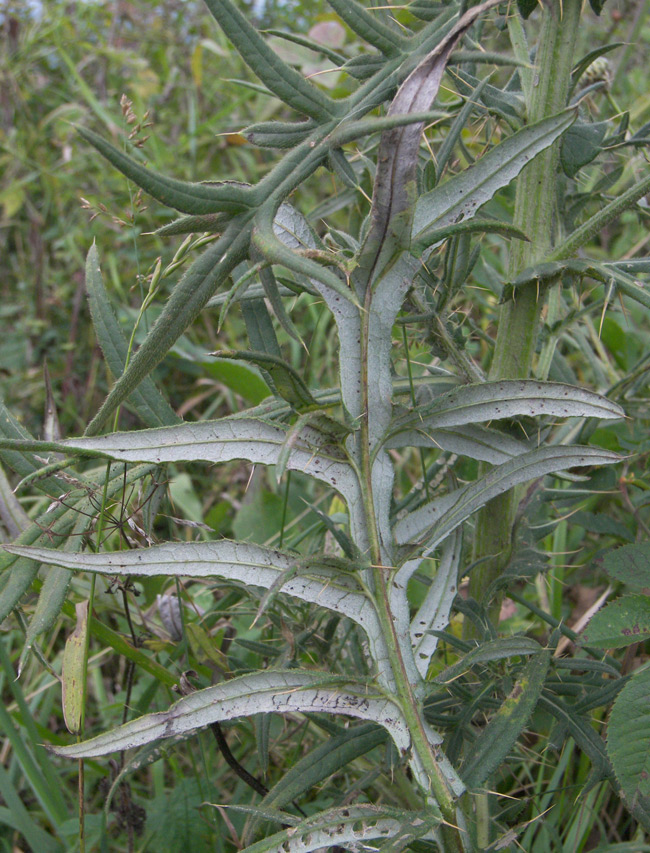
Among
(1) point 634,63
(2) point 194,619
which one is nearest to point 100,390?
(2) point 194,619

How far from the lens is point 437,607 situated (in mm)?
1064

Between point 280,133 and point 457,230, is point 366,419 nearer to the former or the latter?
point 457,230

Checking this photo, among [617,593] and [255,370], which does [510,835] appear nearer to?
[617,593]

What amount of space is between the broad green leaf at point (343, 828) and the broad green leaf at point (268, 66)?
880 mm

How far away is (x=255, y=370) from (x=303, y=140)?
1045 millimetres

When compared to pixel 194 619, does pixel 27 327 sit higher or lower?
higher

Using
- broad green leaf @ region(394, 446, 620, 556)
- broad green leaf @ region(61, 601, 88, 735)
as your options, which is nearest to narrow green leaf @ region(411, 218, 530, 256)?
broad green leaf @ region(394, 446, 620, 556)

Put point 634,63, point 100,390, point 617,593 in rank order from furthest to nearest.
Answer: point 634,63
point 100,390
point 617,593

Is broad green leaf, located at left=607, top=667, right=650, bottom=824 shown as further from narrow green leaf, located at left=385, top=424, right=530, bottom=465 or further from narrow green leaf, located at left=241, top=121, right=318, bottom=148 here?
narrow green leaf, located at left=241, top=121, right=318, bottom=148

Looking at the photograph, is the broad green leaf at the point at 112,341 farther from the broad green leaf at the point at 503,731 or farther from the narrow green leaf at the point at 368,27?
the broad green leaf at the point at 503,731

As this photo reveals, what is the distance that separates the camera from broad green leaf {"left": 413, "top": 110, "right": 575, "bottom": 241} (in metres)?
0.92

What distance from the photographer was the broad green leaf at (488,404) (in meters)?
0.96

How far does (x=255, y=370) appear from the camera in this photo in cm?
199

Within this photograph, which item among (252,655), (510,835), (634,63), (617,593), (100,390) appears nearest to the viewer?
(510,835)
